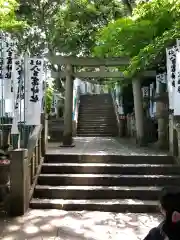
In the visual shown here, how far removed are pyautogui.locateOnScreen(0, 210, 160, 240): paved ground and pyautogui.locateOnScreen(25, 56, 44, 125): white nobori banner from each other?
2.67 meters

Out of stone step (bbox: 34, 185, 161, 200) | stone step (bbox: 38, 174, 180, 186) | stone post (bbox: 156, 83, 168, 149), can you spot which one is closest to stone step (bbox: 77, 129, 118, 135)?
stone post (bbox: 156, 83, 168, 149)

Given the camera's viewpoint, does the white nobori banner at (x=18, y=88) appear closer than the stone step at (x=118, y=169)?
Yes

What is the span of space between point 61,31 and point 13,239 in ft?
52.3

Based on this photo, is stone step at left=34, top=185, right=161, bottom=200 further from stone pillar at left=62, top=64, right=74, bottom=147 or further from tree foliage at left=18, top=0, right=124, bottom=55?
tree foliage at left=18, top=0, right=124, bottom=55

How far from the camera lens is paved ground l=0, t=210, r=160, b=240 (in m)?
5.57

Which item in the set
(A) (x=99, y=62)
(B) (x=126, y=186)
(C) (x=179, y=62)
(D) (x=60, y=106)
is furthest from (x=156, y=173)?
(D) (x=60, y=106)

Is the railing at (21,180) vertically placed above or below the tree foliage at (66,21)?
below

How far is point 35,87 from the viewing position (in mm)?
9070

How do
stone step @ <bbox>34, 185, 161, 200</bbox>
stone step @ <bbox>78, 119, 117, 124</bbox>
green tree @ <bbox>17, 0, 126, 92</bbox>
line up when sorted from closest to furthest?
stone step @ <bbox>34, 185, 161, 200</bbox> < green tree @ <bbox>17, 0, 126, 92</bbox> < stone step @ <bbox>78, 119, 117, 124</bbox>

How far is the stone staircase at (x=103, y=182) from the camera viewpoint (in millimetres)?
7145

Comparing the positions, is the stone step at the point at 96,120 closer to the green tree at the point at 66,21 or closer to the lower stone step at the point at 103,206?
the green tree at the point at 66,21

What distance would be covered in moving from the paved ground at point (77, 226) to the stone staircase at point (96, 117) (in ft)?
40.3

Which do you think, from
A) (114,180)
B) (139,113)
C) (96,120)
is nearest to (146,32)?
(139,113)

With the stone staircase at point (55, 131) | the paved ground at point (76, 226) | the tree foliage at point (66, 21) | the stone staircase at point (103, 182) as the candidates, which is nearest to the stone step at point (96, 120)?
the stone staircase at point (55, 131)
